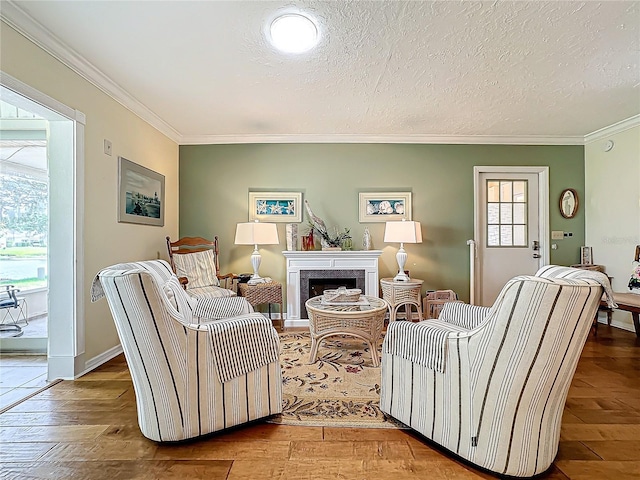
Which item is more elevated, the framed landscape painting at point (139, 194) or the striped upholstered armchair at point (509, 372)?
the framed landscape painting at point (139, 194)

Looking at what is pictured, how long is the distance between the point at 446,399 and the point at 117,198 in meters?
3.09

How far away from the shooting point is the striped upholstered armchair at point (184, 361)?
1.48 metres

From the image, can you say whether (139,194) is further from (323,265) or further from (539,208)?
(539,208)

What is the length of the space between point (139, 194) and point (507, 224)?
180 inches

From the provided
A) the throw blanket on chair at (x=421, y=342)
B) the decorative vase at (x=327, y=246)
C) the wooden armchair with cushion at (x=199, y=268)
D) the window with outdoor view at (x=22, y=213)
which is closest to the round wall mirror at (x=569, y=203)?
the decorative vase at (x=327, y=246)

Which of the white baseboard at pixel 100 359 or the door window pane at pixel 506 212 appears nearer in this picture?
the white baseboard at pixel 100 359

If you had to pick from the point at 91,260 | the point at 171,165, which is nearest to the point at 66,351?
the point at 91,260

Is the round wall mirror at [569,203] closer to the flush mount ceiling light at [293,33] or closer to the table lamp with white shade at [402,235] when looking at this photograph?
the table lamp with white shade at [402,235]

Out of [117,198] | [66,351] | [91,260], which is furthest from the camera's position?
[117,198]

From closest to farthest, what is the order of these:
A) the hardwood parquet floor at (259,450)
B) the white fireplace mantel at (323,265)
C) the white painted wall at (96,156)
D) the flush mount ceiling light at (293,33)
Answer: the hardwood parquet floor at (259,450) < the flush mount ceiling light at (293,33) < the white painted wall at (96,156) < the white fireplace mantel at (323,265)

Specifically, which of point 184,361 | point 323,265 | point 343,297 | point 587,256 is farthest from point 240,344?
point 587,256

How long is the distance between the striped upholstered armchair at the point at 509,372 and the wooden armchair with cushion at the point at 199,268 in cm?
247

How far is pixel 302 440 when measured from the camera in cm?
169

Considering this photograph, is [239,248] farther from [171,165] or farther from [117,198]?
[117,198]
